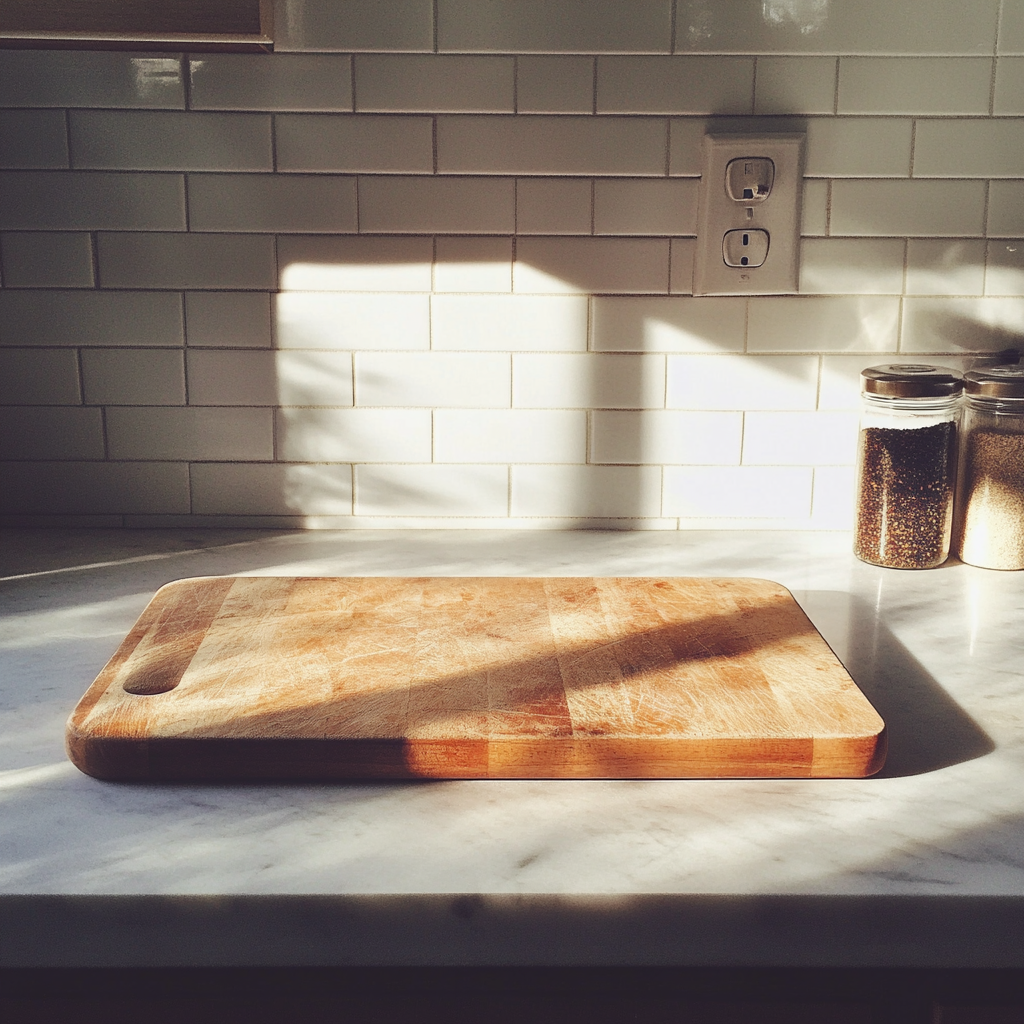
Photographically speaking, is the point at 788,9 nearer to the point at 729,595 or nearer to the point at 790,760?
the point at 729,595

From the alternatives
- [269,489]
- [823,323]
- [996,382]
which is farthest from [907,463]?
[269,489]

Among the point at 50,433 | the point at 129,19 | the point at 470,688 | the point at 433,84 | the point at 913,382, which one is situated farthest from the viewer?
the point at 50,433

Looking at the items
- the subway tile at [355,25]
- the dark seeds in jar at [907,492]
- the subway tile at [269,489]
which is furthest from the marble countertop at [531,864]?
the subway tile at [355,25]

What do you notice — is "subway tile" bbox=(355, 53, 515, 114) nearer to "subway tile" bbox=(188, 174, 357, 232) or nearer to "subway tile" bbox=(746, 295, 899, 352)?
"subway tile" bbox=(188, 174, 357, 232)

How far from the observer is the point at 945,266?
1.45 metres

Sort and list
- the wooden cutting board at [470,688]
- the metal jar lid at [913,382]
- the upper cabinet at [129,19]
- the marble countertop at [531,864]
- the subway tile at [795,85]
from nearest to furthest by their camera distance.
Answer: the marble countertop at [531,864] → the wooden cutting board at [470,688] → the upper cabinet at [129,19] → the metal jar lid at [913,382] → the subway tile at [795,85]

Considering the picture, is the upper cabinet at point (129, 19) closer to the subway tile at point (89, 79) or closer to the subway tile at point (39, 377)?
the subway tile at point (89, 79)

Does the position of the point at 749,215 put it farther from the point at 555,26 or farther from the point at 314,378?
the point at 314,378

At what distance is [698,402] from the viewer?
1496mm

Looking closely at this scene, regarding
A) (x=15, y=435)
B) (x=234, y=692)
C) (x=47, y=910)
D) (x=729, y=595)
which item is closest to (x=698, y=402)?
(x=729, y=595)

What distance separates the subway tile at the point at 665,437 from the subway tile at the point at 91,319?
1.97 ft

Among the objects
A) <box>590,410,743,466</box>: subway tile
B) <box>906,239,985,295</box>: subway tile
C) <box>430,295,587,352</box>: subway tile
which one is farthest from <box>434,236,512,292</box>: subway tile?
<box>906,239,985,295</box>: subway tile

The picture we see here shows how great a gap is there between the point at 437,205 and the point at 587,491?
1.45 feet

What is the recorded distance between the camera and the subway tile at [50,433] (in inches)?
58.6
